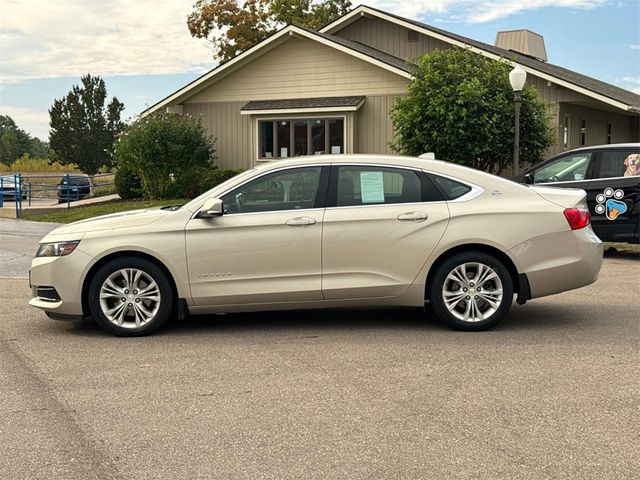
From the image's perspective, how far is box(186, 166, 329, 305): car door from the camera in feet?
21.7

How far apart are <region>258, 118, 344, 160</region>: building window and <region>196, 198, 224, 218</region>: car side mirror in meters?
16.8

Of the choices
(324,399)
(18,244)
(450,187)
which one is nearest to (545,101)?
(18,244)

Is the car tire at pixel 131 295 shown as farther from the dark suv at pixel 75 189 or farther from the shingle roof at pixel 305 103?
the dark suv at pixel 75 189

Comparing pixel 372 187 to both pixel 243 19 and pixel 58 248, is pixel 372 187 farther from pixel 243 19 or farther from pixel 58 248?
pixel 243 19

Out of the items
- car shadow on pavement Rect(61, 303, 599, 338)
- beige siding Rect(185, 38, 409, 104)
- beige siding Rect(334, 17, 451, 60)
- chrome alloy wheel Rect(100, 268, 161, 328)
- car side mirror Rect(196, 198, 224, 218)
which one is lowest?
car shadow on pavement Rect(61, 303, 599, 338)

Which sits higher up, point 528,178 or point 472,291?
point 528,178

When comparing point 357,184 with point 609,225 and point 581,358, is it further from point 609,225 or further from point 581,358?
point 609,225

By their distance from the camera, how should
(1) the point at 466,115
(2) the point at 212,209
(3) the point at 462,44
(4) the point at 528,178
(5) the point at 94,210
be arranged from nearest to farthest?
(2) the point at 212,209
(4) the point at 528,178
(1) the point at 466,115
(3) the point at 462,44
(5) the point at 94,210

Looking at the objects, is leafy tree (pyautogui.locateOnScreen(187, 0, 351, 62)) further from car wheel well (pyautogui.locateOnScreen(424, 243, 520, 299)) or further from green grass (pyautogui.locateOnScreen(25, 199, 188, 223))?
car wheel well (pyautogui.locateOnScreen(424, 243, 520, 299))

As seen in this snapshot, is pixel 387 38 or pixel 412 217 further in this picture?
pixel 387 38

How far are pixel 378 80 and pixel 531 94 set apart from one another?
Answer: 17.8ft

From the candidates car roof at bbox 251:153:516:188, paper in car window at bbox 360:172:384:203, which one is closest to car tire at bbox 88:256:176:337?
car roof at bbox 251:153:516:188

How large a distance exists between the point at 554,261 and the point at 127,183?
2137 cm

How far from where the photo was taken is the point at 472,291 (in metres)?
6.70
